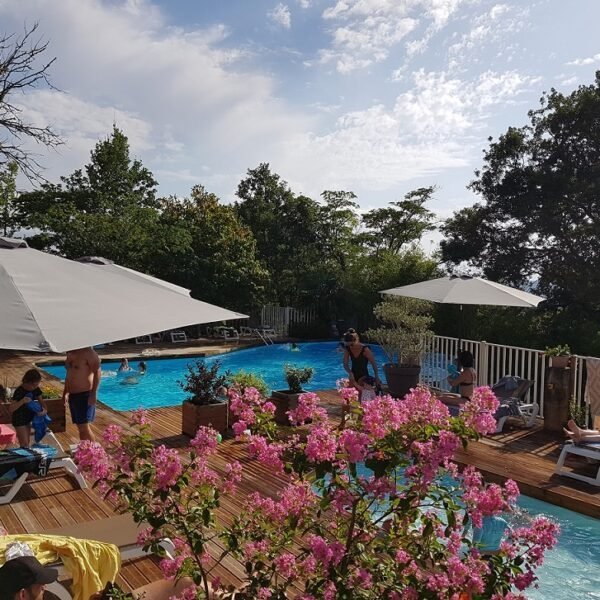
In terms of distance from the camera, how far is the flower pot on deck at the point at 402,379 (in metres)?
9.10

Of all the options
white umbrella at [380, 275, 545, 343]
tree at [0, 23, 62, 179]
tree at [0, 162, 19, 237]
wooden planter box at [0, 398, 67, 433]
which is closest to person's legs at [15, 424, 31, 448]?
wooden planter box at [0, 398, 67, 433]

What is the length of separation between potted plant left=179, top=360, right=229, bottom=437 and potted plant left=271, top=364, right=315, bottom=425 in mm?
872

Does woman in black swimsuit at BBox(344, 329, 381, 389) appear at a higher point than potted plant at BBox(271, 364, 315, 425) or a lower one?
higher

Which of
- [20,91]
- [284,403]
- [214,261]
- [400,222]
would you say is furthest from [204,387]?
[400,222]

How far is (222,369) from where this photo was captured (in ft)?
53.6

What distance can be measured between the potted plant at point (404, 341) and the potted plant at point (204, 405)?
11.0ft

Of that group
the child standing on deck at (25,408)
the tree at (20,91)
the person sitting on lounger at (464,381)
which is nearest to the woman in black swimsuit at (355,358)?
the person sitting on lounger at (464,381)

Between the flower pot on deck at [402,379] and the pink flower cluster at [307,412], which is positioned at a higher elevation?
the pink flower cluster at [307,412]

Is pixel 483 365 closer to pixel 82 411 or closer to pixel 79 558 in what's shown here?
pixel 82 411

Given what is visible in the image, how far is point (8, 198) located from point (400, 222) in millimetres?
17790

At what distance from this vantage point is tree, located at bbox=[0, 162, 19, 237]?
56.5ft

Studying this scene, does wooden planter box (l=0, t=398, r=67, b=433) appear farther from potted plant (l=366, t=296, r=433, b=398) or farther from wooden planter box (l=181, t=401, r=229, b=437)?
potted plant (l=366, t=296, r=433, b=398)

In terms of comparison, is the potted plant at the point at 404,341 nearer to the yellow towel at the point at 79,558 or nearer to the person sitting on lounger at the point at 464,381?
the person sitting on lounger at the point at 464,381

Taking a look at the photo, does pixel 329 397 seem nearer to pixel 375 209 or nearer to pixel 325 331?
pixel 325 331
